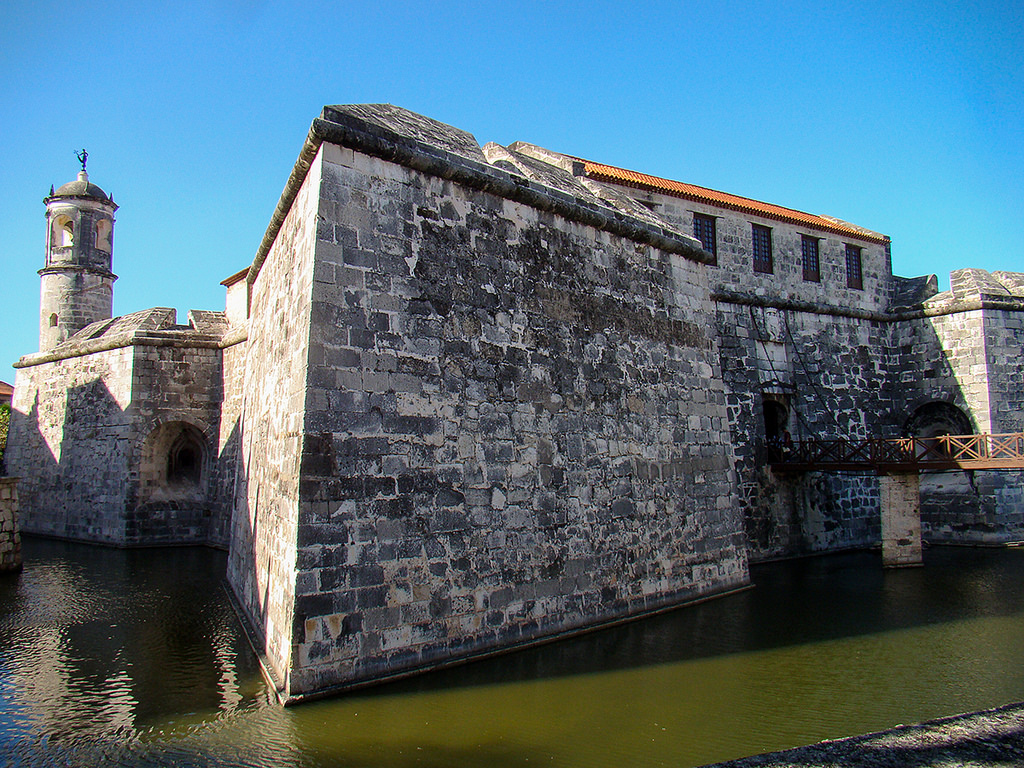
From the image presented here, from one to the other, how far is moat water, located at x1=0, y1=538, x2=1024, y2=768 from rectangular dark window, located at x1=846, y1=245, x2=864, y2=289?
330 inches

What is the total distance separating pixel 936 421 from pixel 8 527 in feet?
61.5

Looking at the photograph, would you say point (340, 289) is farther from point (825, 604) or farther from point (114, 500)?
point (114, 500)

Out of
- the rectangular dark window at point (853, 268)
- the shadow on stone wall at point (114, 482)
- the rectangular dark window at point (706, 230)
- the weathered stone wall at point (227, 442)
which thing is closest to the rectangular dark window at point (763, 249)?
the rectangular dark window at point (706, 230)

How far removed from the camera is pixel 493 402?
Answer: 22.6 feet

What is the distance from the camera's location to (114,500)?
13781 mm

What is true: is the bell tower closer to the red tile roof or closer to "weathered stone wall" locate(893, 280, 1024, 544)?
the red tile roof

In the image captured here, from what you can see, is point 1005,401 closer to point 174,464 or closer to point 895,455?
point 895,455

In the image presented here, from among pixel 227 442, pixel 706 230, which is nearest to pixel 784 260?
pixel 706 230

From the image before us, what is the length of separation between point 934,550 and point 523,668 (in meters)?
11.8

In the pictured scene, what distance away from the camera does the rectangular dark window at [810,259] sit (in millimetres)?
14969

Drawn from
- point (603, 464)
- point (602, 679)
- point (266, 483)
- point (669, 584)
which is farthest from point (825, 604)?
point (266, 483)

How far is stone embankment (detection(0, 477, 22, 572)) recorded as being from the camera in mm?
10664

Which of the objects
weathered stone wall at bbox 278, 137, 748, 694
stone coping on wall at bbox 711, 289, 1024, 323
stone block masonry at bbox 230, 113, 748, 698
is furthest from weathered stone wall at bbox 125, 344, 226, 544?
stone coping on wall at bbox 711, 289, 1024, 323

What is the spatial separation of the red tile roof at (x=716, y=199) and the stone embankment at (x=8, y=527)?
11.1 metres
